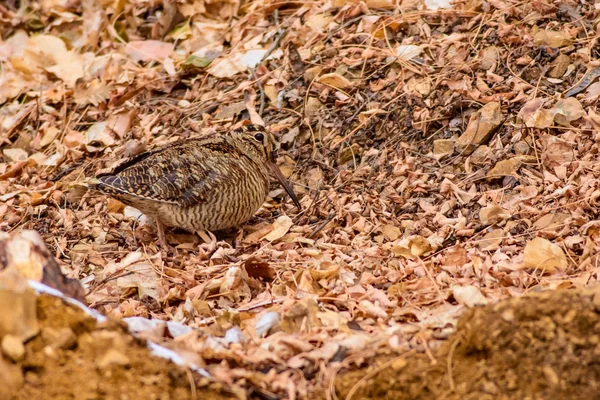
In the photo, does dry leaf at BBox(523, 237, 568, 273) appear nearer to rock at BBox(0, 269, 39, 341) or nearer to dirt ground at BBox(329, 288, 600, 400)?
dirt ground at BBox(329, 288, 600, 400)

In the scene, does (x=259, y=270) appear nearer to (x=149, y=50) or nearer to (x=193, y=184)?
(x=193, y=184)

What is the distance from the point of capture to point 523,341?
3.00 m

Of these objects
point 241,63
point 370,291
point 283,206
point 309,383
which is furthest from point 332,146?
point 309,383

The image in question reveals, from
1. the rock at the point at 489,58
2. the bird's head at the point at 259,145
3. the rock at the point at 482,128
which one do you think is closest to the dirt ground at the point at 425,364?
the rock at the point at 482,128

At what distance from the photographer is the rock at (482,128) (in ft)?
17.6

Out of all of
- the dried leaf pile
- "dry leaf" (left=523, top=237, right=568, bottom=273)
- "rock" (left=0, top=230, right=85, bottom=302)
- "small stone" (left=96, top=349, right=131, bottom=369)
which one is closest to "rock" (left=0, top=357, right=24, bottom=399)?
"small stone" (left=96, top=349, right=131, bottom=369)

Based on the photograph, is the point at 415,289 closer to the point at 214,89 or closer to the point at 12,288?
the point at 12,288

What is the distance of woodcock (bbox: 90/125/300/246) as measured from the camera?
5.21 m

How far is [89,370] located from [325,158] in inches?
126

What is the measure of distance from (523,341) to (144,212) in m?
2.98

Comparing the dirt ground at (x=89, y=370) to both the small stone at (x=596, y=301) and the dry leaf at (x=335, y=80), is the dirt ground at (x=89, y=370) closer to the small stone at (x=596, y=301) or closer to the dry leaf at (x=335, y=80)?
Answer: the small stone at (x=596, y=301)

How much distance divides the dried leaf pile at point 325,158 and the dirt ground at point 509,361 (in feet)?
0.41

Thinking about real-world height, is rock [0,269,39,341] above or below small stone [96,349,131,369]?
above

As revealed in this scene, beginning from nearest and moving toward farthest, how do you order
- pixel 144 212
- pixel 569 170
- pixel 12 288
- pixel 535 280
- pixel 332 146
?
pixel 12 288 < pixel 535 280 < pixel 569 170 < pixel 144 212 < pixel 332 146
